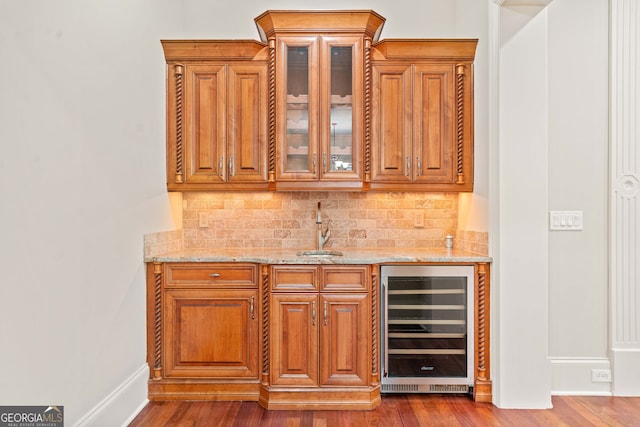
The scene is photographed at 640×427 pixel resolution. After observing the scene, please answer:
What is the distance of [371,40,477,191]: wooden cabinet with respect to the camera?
10.2 feet

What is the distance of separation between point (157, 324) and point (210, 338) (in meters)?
0.37

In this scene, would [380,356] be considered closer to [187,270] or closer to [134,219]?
[187,270]

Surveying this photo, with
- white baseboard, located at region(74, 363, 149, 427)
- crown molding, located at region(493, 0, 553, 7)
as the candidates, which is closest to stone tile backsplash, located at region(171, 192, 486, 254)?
white baseboard, located at region(74, 363, 149, 427)

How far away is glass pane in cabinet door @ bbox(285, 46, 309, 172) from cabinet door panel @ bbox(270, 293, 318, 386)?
961 mm

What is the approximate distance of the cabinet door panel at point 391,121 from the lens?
312cm

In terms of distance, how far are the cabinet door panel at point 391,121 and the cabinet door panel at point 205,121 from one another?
1120 millimetres

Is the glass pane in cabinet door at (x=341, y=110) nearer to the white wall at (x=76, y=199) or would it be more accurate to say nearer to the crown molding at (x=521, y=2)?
the crown molding at (x=521, y=2)

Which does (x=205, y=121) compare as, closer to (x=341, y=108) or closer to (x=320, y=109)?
(x=320, y=109)

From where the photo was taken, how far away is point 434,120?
3.12 m

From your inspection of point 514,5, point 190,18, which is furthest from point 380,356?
point 190,18

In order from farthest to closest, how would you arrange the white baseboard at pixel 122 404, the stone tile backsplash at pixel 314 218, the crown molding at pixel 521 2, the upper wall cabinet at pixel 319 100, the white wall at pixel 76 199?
the stone tile backsplash at pixel 314 218, the upper wall cabinet at pixel 319 100, the crown molding at pixel 521 2, the white baseboard at pixel 122 404, the white wall at pixel 76 199

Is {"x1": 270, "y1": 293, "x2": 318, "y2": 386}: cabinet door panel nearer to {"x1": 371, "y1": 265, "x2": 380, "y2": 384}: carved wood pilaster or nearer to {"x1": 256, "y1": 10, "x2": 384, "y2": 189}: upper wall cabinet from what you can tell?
{"x1": 371, "y1": 265, "x2": 380, "y2": 384}: carved wood pilaster

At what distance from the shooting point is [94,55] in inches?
87.7

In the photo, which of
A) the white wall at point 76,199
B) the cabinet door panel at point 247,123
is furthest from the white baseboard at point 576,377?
the white wall at point 76,199
